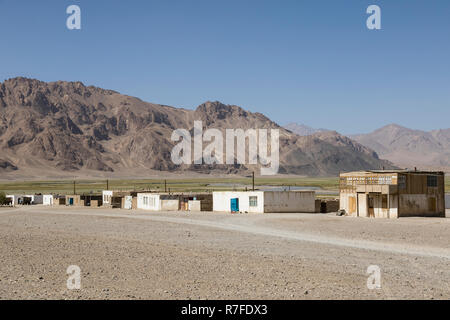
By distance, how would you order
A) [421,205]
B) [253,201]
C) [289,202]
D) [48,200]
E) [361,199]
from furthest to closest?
1. [48,200]
2. [253,201]
3. [289,202]
4. [361,199]
5. [421,205]

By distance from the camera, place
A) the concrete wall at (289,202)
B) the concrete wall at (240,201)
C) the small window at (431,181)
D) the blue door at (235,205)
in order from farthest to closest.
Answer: the blue door at (235,205)
the concrete wall at (240,201)
the concrete wall at (289,202)
the small window at (431,181)

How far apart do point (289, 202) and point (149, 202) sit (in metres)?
21.8

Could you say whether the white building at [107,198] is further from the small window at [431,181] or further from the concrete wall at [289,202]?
the small window at [431,181]

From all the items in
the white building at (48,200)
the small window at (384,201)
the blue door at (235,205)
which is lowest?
the white building at (48,200)

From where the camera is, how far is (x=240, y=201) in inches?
2400

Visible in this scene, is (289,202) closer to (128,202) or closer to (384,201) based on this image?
A: (384,201)

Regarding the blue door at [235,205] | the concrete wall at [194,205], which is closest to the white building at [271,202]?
the blue door at [235,205]

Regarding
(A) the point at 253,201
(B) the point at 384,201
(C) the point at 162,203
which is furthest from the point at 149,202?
(B) the point at 384,201

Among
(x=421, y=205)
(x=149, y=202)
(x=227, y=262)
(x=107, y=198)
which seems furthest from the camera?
(x=107, y=198)

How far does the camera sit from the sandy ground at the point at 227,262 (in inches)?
725

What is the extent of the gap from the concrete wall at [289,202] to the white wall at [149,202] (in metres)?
17.6

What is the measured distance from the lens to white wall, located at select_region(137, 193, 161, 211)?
7044 cm
